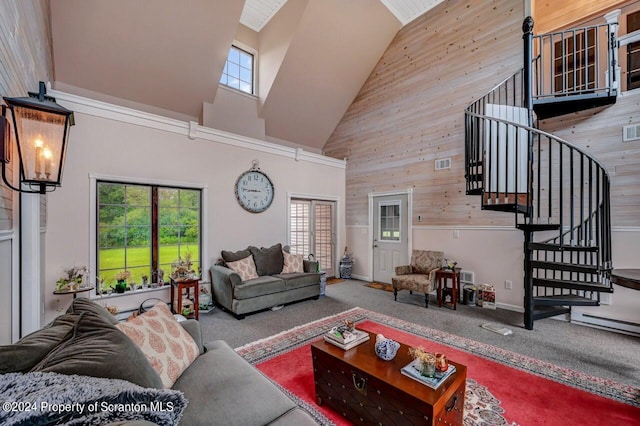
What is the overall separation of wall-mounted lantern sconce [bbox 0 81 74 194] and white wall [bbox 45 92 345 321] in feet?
7.80

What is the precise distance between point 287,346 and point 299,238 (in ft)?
10.2

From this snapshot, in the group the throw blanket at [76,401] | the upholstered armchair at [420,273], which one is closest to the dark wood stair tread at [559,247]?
the upholstered armchair at [420,273]

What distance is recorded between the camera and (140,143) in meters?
3.82

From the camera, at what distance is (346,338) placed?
2.04 m

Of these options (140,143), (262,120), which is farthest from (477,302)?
(140,143)

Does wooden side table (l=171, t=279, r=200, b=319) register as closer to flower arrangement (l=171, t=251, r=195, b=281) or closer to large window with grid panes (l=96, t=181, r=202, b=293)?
flower arrangement (l=171, t=251, r=195, b=281)

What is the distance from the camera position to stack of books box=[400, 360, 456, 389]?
1.55 metres

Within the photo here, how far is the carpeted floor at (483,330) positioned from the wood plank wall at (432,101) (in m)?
1.50

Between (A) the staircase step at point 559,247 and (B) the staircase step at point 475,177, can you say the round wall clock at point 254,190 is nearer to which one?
(B) the staircase step at point 475,177

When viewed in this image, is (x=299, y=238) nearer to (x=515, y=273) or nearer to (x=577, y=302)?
(x=515, y=273)

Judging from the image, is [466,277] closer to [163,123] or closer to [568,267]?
[568,267]

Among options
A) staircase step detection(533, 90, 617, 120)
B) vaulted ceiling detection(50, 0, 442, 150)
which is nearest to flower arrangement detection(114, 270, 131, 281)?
vaulted ceiling detection(50, 0, 442, 150)

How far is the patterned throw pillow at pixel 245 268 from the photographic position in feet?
13.5

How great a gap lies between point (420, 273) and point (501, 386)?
8.36 ft
